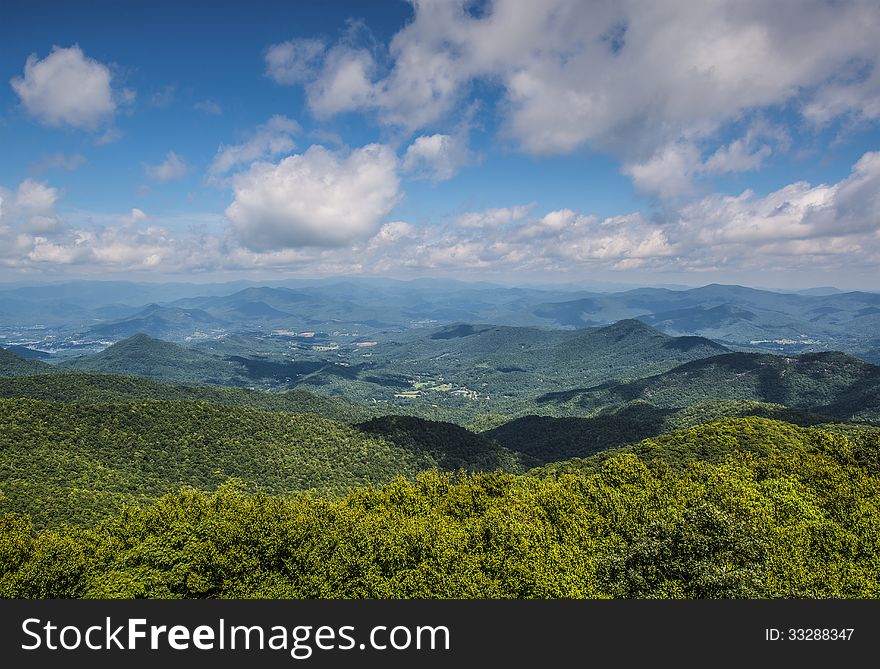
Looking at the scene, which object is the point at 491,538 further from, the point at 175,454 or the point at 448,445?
the point at 448,445

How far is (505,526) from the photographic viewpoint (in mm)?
44562

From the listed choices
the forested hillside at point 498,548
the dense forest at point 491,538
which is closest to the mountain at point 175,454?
the dense forest at point 491,538

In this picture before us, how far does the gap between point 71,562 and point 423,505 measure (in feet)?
124

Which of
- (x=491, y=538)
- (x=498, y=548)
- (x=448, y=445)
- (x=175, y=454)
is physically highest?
(x=498, y=548)

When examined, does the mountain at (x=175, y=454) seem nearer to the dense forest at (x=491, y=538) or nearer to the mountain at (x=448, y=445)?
the mountain at (x=448, y=445)

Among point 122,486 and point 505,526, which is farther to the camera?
point 122,486

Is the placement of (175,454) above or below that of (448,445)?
above

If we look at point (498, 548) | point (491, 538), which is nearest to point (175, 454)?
point (491, 538)

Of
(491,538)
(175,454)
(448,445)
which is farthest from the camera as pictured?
(448,445)

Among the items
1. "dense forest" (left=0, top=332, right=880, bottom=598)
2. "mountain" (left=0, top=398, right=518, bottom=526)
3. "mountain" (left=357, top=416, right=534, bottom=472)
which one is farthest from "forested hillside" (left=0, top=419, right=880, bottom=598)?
"mountain" (left=357, top=416, right=534, bottom=472)

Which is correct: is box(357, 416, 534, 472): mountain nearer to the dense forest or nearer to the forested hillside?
the dense forest

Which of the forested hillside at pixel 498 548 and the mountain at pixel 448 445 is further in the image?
the mountain at pixel 448 445

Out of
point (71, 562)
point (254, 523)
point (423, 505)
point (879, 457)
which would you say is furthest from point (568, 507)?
point (879, 457)

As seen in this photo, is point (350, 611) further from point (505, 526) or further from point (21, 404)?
point (21, 404)
